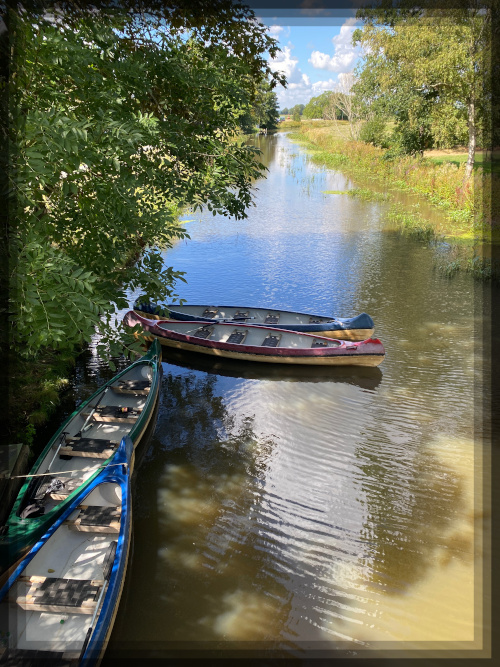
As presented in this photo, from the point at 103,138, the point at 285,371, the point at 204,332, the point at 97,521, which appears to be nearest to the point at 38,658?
the point at 97,521

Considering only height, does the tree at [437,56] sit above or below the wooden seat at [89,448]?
above

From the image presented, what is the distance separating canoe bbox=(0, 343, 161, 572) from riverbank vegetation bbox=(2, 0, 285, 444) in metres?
1.68

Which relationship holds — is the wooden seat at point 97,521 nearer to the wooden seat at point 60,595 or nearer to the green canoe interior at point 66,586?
the green canoe interior at point 66,586

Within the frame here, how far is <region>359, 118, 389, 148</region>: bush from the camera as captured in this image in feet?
142

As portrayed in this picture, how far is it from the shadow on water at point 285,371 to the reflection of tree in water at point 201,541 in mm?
2140

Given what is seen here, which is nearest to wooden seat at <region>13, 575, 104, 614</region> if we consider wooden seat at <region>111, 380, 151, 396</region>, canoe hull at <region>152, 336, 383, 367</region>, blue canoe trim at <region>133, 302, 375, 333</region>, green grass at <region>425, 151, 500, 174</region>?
wooden seat at <region>111, 380, 151, 396</region>

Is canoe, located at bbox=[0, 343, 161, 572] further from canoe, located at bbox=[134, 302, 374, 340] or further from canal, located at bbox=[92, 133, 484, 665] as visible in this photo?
canoe, located at bbox=[134, 302, 374, 340]

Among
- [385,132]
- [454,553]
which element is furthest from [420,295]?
[385,132]

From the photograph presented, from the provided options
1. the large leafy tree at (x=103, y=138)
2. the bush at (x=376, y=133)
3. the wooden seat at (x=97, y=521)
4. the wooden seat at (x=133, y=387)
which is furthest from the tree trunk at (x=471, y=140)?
the wooden seat at (x=97, y=521)

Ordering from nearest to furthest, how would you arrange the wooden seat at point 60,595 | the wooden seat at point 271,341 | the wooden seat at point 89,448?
1. the wooden seat at point 60,595
2. the wooden seat at point 89,448
3. the wooden seat at point 271,341

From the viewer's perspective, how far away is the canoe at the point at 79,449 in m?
6.94

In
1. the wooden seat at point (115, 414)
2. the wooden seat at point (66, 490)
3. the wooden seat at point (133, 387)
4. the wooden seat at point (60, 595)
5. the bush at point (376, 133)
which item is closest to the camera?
the wooden seat at point (60, 595)

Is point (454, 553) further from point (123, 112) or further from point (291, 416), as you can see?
point (123, 112)

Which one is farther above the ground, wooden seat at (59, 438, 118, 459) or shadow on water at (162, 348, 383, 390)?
shadow on water at (162, 348, 383, 390)
